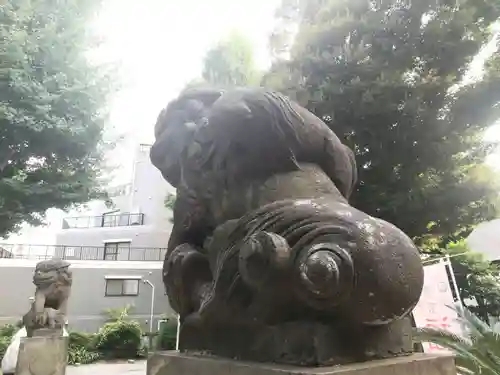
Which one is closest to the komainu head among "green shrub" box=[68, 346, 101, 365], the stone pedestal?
the stone pedestal

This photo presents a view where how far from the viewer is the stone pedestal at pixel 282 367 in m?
1.42

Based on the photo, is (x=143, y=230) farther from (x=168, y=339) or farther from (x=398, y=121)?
(x=398, y=121)

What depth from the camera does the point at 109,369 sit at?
11453 mm

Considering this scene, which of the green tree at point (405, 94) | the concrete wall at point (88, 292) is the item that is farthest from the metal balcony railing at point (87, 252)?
the green tree at point (405, 94)

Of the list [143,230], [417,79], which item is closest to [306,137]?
[417,79]

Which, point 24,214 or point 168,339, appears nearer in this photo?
point 24,214

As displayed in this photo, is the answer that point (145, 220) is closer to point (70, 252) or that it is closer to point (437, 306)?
point (70, 252)

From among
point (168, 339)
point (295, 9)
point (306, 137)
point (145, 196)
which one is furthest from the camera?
point (145, 196)

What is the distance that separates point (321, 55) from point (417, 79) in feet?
4.91

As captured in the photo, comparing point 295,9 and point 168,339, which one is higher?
point 295,9

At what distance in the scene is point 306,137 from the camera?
6.65 feet

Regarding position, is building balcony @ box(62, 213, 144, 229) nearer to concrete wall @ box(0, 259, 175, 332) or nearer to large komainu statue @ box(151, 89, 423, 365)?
concrete wall @ box(0, 259, 175, 332)

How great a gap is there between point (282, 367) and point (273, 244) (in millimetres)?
392

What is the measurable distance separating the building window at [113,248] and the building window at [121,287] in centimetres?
219
